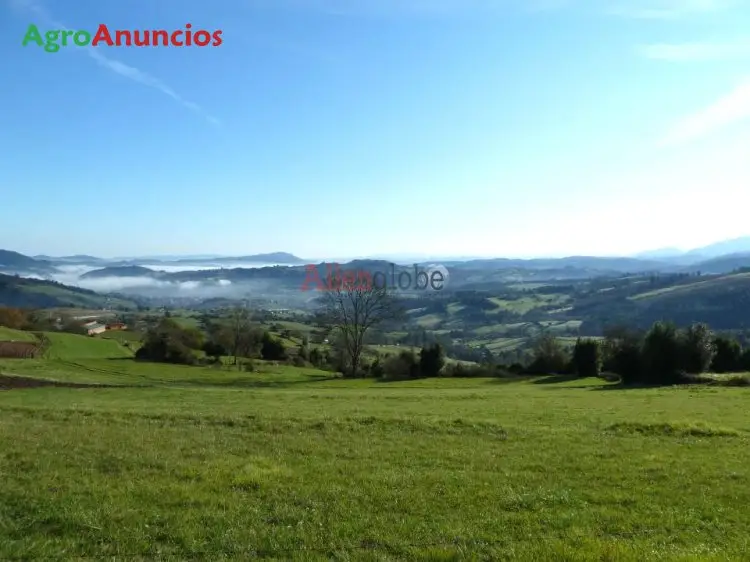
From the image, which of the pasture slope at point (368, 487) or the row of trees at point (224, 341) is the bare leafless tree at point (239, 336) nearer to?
the row of trees at point (224, 341)

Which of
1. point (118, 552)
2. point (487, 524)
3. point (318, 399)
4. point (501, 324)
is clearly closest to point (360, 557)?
point (487, 524)

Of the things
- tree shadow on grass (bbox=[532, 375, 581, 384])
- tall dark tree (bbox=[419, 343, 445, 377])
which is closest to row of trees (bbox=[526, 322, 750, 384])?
tree shadow on grass (bbox=[532, 375, 581, 384])

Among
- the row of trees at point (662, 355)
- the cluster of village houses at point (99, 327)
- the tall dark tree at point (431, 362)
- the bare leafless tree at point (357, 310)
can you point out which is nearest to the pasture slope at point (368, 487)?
the row of trees at point (662, 355)

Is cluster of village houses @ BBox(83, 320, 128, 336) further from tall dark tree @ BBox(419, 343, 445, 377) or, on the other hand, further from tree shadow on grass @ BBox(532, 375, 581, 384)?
tree shadow on grass @ BBox(532, 375, 581, 384)

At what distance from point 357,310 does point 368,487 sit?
52300 millimetres

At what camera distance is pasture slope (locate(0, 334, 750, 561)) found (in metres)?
7.16

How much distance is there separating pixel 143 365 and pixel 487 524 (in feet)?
180

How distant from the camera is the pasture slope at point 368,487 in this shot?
7.16 metres

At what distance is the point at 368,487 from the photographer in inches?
387

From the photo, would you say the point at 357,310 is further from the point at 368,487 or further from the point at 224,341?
the point at 368,487

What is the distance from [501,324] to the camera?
19100cm

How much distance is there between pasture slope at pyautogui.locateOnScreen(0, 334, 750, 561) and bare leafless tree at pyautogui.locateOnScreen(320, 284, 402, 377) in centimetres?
4257

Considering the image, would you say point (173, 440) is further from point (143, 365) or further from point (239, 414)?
point (143, 365)

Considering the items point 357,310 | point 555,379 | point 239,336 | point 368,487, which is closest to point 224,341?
point 239,336
